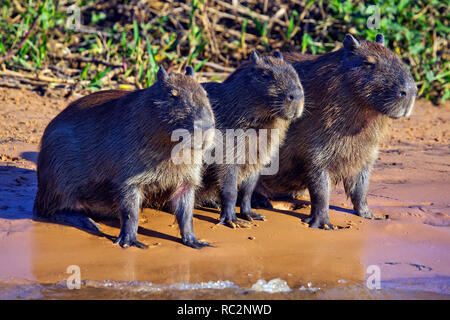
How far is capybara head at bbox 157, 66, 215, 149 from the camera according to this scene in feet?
14.2

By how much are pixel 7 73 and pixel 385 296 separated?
564 cm

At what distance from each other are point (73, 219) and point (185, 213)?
855 mm

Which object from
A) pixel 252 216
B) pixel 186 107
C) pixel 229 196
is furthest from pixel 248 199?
pixel 186 107

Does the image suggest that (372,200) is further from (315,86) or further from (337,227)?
(315,86)

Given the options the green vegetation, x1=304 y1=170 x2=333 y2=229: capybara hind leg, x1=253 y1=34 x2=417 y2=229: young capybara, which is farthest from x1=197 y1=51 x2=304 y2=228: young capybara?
the green vegetation

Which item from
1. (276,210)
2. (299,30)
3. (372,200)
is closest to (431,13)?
(299,30)

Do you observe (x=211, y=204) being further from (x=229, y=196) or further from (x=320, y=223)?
(x=320, y=223)

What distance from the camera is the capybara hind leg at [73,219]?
4859 mm

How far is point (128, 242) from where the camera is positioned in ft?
14.9

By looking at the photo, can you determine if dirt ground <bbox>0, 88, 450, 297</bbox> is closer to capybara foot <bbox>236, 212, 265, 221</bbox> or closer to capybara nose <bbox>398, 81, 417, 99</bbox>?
capybara foot <bbox>236, 212, 265, 221</bbox>

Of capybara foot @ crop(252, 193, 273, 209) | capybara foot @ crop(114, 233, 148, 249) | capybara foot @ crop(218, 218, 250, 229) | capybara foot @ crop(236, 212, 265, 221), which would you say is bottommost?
capybara foot @ crop(252, 193, 273, 209)

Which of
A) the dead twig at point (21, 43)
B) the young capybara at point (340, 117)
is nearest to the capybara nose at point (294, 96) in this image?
the young capybara at point (340, 117)

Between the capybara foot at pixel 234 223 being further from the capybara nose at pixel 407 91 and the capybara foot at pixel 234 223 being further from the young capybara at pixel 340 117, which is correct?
the capybara nose at pixel 407 91

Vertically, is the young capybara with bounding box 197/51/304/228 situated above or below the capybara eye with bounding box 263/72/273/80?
below
